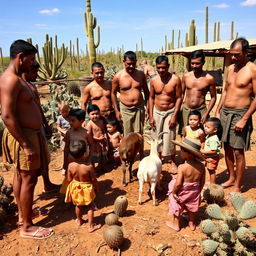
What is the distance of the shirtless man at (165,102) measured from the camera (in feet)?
13.8

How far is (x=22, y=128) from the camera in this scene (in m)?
2.75

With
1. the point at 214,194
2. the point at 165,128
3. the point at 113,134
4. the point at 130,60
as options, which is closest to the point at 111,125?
the point at 113,134

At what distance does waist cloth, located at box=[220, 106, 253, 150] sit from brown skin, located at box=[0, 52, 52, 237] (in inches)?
103

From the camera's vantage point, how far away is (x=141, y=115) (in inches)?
184

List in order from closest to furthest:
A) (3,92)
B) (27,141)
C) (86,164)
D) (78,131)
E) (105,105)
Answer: (3,92), (27,141), (86,164), (78,131), (105,105)

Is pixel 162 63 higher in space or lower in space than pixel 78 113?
higher

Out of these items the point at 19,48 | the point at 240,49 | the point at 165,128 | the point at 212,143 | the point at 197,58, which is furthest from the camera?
the point at 165,128

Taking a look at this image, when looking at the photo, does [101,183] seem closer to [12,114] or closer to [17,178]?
[17,178]

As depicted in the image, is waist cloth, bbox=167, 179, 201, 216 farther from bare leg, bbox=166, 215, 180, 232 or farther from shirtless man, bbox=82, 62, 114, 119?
shirtless man, bbox=82, 62, 114, 119

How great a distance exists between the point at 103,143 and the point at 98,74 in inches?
48.6

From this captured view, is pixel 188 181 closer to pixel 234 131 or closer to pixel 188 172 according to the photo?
pixel 188 172

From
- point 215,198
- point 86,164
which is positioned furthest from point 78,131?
point 215,198

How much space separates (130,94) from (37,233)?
2.69 metres

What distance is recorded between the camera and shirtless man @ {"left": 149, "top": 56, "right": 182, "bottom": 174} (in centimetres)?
421
